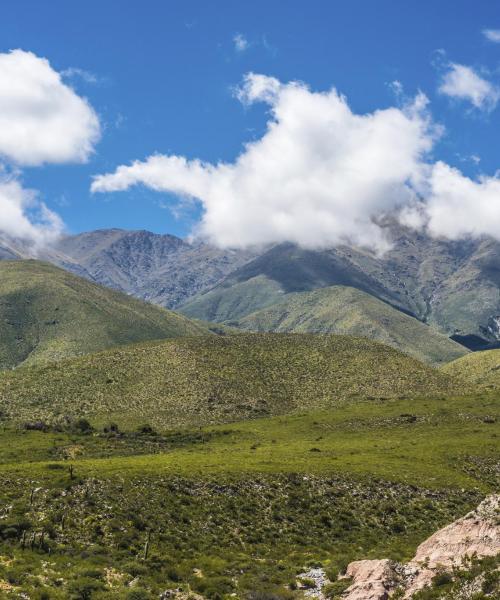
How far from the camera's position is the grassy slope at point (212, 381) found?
4665 inches

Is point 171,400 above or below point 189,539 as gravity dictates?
above

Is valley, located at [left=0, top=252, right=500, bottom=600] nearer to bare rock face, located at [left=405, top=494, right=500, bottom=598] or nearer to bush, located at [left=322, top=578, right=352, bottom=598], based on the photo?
bush, located at [left=322, top=578, right=352, bottom=598]

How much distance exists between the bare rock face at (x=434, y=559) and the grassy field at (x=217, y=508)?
218 inches

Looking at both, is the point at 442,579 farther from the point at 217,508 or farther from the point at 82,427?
the point at 82,427

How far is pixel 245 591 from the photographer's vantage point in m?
34.4

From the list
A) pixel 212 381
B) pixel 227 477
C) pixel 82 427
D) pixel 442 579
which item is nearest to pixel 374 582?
pixel 442 579

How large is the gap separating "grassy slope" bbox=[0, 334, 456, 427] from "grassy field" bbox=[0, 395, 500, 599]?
29.5 metres

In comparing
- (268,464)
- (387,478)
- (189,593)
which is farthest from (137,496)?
(387,478)

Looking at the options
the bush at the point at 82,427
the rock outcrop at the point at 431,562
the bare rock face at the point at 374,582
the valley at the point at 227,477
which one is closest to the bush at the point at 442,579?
the valley at the point at 227,477

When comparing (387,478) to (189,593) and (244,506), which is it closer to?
(244,506)

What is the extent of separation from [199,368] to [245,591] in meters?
107

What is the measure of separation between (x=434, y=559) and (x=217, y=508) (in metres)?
23.8

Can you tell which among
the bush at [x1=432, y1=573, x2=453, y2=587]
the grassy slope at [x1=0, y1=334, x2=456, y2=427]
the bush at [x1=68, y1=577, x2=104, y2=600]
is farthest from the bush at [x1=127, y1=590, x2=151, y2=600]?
the grassy slope at [x1=0, y1=334, x2=456, y2=427]

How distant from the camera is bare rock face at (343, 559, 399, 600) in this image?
28125mm
